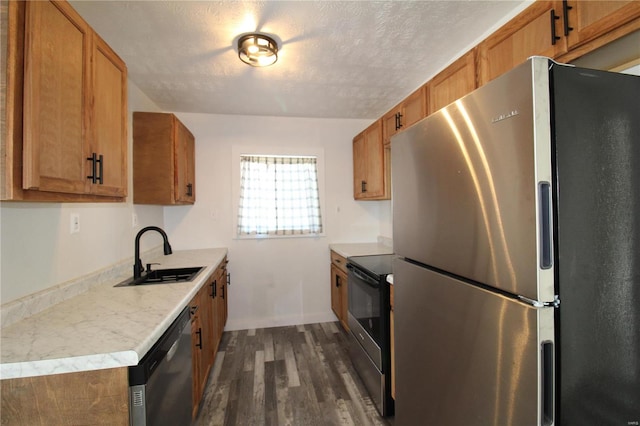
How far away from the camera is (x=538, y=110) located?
729mm

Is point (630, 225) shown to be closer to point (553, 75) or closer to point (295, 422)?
point (553, 75)

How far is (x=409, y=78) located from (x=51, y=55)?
2344mm

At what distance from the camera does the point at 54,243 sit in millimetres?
1455

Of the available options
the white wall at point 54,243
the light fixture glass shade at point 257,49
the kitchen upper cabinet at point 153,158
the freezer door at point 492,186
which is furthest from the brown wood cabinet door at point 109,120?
the freezer door at point 492,186

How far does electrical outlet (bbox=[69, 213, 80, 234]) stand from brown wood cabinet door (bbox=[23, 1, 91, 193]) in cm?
64

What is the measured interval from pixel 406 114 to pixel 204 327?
2.28 m

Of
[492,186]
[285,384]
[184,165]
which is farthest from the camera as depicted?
[184,165]

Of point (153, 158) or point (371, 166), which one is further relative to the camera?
point (371, 166)

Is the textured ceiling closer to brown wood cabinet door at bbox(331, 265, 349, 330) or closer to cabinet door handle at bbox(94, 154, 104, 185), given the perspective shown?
cabinet door handle at bbox(94, 154, 104, 185)

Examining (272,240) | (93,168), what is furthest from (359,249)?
(93,168)

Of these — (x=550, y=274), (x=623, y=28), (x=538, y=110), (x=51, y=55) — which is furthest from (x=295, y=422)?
(x=623, y=28)

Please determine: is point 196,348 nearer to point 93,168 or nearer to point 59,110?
point 93,168

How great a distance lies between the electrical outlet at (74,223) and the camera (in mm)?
1595

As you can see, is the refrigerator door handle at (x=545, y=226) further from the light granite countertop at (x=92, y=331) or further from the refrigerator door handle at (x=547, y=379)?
the light granite countertop at (x=92, y=331)
